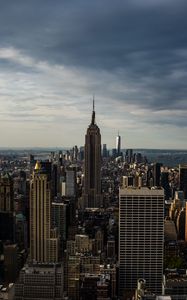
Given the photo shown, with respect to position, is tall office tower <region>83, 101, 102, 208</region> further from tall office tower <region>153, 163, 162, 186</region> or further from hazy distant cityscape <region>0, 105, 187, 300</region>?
tall office tower <region>153, 163, 162, 186</region>

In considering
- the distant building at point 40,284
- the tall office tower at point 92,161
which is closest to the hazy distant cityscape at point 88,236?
the distant building at point 40,284

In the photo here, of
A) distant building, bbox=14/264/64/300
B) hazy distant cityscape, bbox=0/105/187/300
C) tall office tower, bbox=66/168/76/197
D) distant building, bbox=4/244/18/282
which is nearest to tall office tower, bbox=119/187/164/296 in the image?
hazy distant cityscape, bbox=0/105/187/300

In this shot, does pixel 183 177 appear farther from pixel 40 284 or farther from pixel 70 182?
pixel 40 284

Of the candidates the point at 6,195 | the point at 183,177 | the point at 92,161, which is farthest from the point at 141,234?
the point at 92,161

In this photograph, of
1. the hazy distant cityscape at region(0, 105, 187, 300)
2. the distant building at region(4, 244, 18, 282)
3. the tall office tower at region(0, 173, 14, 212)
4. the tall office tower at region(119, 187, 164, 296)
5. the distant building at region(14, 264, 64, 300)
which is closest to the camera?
the distant building at region(14, 264, 64, 300)

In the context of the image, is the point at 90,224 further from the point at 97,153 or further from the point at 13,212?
the point at 97,153
